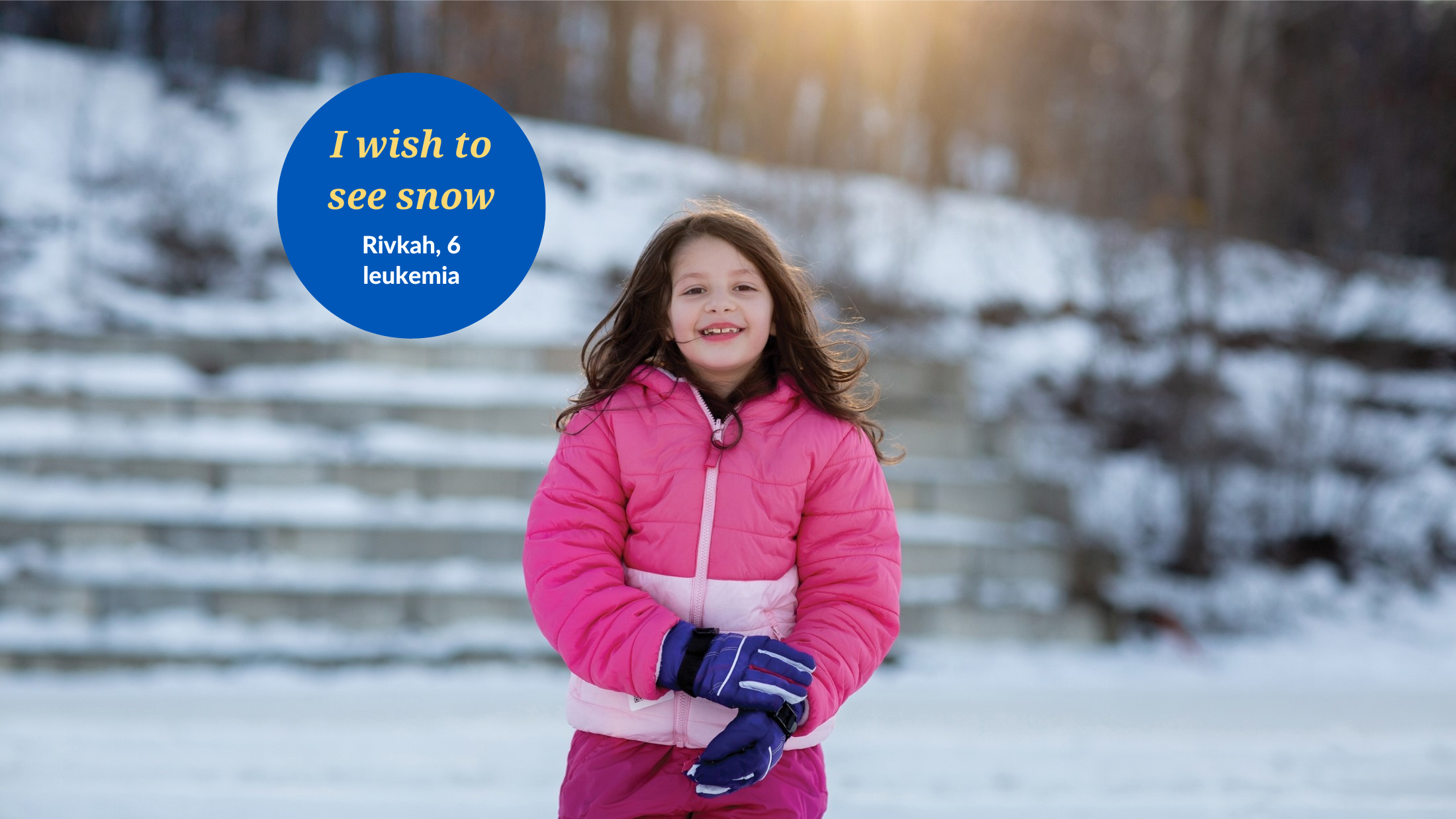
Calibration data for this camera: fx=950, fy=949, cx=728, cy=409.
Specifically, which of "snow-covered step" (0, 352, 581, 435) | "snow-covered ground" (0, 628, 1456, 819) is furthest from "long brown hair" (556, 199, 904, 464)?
"snow-covered step" (0, 352, 581, 435)

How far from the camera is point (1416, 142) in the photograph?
5191 millimetres

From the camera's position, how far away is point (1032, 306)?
6262mm

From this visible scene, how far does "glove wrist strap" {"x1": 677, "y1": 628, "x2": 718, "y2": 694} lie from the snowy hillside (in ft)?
11.8

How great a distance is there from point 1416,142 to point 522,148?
533 cm

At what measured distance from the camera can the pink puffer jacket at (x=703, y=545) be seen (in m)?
1.37

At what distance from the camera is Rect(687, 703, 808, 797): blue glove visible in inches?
50.3

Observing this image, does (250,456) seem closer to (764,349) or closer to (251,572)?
(251,572)

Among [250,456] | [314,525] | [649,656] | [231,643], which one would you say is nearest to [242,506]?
[250,456]

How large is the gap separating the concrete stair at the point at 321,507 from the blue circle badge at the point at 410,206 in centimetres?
222

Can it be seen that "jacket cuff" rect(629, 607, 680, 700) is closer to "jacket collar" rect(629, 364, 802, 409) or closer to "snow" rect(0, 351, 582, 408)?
"jacket collar" rect(629, 364, 802, 409)

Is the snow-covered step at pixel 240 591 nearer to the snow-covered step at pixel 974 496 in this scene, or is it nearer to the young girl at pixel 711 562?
the snow-covered step at pixel 974 496

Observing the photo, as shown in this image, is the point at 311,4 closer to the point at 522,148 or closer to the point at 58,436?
the point at 58,436

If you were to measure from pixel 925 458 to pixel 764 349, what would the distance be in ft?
11.1

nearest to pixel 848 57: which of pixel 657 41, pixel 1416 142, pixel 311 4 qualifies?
pixel 657 41
